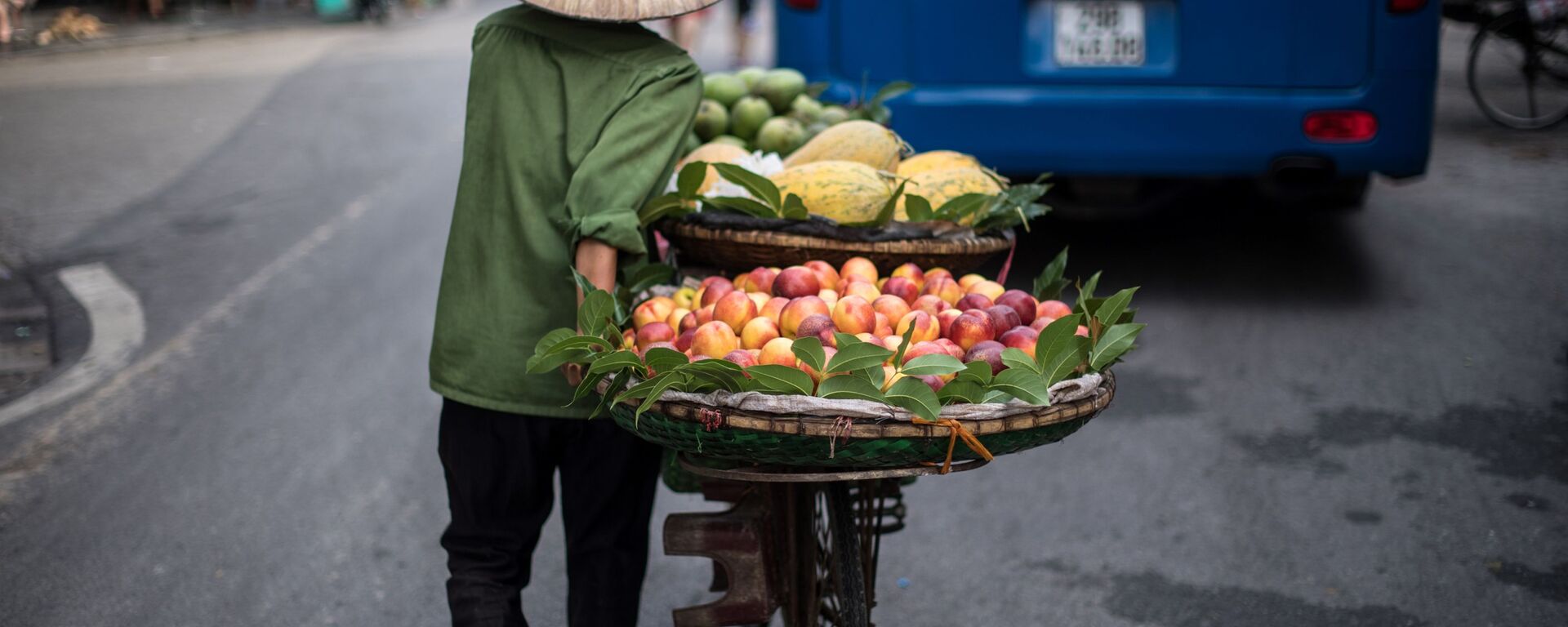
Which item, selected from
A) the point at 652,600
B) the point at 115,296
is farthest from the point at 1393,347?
the point at 115,296

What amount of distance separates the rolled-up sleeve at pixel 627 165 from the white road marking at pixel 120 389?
9.34ft

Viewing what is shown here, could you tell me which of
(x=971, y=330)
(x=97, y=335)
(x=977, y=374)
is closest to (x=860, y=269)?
(x=971, y=330)

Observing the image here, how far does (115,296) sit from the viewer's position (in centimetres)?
642

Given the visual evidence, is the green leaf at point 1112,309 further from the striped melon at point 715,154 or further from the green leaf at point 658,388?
the striped melon at point 715,154

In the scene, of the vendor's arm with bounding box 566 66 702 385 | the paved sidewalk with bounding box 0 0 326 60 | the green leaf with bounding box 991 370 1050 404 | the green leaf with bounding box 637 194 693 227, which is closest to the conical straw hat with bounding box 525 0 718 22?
the vendor's arm with bounding box 566 66 702 385

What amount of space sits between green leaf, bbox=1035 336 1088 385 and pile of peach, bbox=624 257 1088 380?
0.20 feet

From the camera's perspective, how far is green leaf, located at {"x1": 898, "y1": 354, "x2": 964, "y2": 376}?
199 cm

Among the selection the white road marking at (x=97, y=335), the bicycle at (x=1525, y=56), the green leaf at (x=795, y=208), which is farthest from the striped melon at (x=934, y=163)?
the bicycle at (x=1525, y=56)

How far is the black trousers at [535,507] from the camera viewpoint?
2713 millimetres

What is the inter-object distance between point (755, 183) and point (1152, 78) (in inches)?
116

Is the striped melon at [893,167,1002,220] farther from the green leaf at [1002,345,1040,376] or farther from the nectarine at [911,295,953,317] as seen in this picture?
the green leaf at [1002,345,1040,376]

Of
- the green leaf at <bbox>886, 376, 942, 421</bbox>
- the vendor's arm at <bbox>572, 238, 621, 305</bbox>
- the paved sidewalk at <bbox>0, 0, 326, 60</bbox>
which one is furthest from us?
the paved sidewalk at <bbox>0, 0, 326, 60</bbox>

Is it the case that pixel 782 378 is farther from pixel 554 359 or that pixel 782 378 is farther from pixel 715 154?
pixel 715 154

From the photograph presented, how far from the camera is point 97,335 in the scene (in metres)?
5.84
